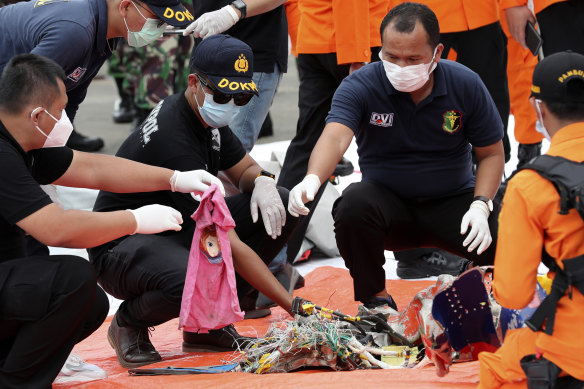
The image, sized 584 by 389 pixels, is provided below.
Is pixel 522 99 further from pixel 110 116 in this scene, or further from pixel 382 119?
pixel 110 116

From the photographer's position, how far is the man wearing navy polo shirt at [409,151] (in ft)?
10.3

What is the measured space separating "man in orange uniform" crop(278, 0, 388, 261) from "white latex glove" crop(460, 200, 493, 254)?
38.1 inches

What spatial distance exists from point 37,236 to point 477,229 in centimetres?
143

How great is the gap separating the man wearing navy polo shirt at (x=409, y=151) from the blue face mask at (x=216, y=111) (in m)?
0.34

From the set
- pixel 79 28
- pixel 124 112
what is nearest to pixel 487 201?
pixel 79 28

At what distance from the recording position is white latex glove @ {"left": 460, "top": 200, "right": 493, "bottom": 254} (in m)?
2.97

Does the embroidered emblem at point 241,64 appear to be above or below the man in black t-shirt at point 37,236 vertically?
above

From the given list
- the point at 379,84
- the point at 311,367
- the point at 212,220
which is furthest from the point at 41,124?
the point at 379,84

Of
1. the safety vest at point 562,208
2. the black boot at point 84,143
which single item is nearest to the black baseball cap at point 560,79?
the safety vest at point 562,208

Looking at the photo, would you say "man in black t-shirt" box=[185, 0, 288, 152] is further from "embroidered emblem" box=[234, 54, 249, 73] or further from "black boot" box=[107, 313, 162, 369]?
"black boot" box=[107, 313, 162, 369]

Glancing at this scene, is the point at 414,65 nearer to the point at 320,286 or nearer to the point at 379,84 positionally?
the point at 379,84

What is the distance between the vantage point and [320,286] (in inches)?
153

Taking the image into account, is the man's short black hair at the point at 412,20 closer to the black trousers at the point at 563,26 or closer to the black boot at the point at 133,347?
the black trousers at the point at 563,26

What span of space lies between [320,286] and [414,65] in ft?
3.88
